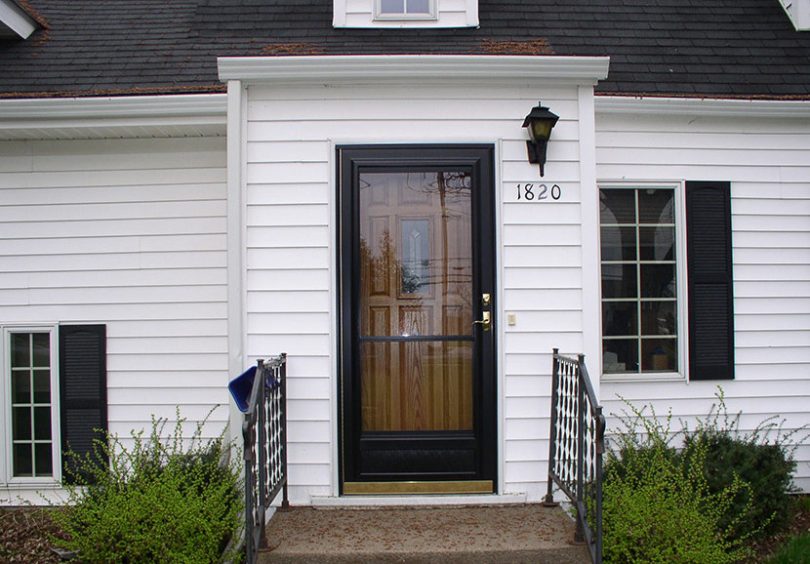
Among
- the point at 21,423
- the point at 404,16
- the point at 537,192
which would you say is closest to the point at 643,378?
the point at 537,192

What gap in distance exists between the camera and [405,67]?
3.96 metres

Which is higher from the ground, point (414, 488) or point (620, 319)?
point (620, 319)

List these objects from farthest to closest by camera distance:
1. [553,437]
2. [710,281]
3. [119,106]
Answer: [710,281] → [119,106] → [553,437]

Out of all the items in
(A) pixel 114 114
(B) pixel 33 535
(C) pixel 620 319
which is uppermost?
(A) pixel 114 114

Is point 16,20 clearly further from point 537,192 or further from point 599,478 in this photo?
point 599,478

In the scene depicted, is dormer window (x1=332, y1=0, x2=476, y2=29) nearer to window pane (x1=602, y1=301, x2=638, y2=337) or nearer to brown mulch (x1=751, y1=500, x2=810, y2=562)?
window pane (x1=602, y1=301, x2=638, y2=337)

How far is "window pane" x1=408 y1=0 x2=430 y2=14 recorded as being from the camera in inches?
199

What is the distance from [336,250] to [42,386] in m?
2.81

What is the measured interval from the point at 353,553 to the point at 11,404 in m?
3.31

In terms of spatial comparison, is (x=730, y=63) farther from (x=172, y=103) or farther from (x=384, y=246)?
(x=172, y=103)

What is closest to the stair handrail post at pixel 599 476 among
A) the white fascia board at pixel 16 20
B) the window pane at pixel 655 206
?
the window pane at pixel 655 206

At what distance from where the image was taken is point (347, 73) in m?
3.99

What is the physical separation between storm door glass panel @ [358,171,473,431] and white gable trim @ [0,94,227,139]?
1.42 m

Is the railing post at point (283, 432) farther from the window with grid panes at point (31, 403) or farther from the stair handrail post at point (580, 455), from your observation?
the window with grid panes at point (31, 403)
